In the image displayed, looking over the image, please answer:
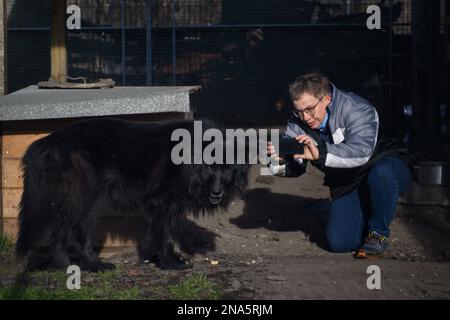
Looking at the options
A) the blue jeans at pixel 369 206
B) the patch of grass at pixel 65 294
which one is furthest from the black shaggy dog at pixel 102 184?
the blue jeans at pixel 369 206

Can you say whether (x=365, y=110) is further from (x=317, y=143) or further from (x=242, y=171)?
(x=242, y=171)

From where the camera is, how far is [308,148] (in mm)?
5434

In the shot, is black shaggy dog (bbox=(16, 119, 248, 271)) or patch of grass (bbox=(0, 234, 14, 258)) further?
patch of grass (bbox=(0, 234, 14, 258))

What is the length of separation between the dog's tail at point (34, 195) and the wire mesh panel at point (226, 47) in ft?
19.0

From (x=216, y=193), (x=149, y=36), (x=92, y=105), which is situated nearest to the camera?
(x=216, y=193)

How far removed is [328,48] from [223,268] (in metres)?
6.51

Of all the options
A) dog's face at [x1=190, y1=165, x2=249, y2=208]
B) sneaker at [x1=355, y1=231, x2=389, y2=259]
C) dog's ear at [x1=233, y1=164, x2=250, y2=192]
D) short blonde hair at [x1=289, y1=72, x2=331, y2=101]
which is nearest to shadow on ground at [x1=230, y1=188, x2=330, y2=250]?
sneaker at [x1=355, y1=231, x2=389, y2=259]

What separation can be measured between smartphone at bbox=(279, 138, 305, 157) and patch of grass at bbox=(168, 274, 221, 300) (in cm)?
108

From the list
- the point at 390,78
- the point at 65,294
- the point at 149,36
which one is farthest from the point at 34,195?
the point at 390,78

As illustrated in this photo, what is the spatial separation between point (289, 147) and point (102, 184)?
4.51 ft

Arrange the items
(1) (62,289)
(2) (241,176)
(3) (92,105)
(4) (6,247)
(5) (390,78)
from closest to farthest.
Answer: (1) (62,289) → (2) (241,176) → (3) (92,105) → (4) (6,247) → (5) (390,78)

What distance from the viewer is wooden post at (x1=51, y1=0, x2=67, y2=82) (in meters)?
6.91

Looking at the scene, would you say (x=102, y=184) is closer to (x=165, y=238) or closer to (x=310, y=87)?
(x=165, y=238)

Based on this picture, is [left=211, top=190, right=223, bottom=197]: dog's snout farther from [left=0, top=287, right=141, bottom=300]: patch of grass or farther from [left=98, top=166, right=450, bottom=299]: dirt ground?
[left=0, top=287, right=141, bottom=300]: patch of grass
